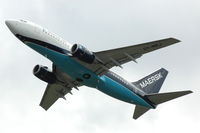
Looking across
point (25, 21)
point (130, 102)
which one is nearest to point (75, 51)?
point (25, 21)

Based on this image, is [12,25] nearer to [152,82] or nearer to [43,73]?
[43,73]

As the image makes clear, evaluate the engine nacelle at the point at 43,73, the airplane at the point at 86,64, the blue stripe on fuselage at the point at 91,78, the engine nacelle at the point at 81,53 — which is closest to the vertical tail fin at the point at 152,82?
the airplane at the point at 86,64

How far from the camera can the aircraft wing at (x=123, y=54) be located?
51.0 m

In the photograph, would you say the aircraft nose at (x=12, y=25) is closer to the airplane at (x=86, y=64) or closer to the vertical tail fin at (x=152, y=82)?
the airplane at (x=86, y=64)

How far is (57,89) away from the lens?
6259 centimetres

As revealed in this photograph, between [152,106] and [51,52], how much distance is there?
47.9 feet

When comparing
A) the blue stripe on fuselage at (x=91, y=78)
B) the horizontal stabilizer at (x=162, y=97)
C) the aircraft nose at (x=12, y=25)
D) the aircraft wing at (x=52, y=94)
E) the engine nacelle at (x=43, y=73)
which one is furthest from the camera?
the aircraft wing at (x=52, y=94)

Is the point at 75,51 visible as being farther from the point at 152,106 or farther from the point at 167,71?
the point at 167,71

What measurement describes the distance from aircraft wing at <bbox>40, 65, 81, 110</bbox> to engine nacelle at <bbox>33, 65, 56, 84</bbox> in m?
0.85

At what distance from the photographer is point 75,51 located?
51.3 metres

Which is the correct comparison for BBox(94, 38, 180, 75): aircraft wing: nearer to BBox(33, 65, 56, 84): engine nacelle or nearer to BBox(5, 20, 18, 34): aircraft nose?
BBox(33, 65, 56, 84): engine nacelle

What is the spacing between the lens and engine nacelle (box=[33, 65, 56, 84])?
57750 millimetres

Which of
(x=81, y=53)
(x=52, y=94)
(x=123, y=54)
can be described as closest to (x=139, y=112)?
(x=123, y=54)

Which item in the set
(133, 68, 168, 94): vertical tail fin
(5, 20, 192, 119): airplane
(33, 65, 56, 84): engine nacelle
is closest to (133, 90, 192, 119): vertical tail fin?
(5, 20, 192, 119): airplane
